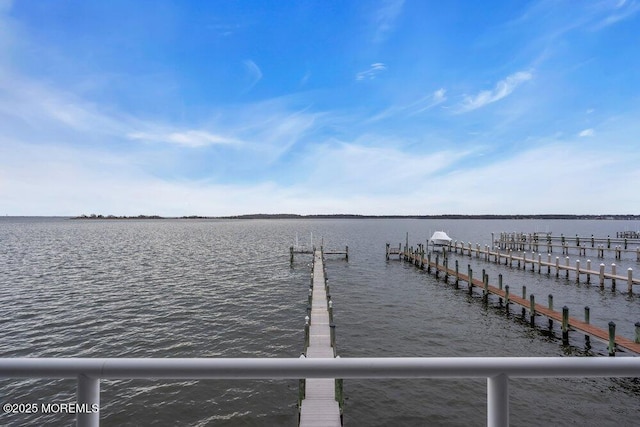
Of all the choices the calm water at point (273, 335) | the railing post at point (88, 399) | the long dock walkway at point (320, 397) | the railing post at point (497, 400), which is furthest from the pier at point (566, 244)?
the railing post at point (88, 399)

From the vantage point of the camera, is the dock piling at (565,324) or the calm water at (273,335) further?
the dock piling at (565,324)

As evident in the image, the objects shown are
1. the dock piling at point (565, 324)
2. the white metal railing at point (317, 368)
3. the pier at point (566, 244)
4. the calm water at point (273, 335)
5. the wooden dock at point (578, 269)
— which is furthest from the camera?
the pier at point (566, 244)

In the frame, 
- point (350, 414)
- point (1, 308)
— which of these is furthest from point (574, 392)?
point (1, 308)

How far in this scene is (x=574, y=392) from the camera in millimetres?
14883

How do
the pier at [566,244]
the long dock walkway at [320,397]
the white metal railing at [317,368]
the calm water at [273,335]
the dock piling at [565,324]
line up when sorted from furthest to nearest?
the pier at [566,244], the dock piling at [565,324], the calm water at [273,335], the long dock walkway at [320,397], the white metal railing at [317,368]

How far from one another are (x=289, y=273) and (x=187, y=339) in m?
22.6

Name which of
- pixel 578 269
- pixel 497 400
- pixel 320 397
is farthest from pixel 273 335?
pixel 578 269

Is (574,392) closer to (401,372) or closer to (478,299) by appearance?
(478,299)

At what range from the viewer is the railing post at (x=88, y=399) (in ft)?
5.45

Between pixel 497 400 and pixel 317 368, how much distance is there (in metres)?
0.97

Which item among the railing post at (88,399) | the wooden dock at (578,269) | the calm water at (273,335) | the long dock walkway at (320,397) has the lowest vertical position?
the calm water at (273,335)

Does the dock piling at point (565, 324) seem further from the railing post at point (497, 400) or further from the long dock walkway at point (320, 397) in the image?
the railing post at point (497, 400)

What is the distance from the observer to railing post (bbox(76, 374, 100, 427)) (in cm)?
166

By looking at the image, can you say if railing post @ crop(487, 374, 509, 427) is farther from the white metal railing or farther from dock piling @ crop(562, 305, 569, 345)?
dock piling @ crop(562, 305, 569, 345)
